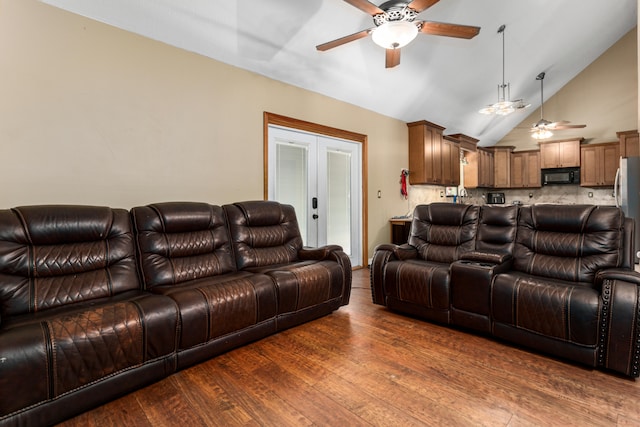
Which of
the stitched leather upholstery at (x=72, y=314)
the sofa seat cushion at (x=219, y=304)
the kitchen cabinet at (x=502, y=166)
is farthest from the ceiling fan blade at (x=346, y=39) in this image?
the kitchen cabinet at (x=502, y=166)

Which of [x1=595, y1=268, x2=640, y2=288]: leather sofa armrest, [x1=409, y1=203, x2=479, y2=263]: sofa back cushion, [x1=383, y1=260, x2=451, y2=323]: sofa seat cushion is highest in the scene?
[x1=409, y1=203, x2=479, y2=263]: sofa back cushion

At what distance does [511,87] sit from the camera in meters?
6.79

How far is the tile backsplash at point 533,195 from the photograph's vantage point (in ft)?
22.5

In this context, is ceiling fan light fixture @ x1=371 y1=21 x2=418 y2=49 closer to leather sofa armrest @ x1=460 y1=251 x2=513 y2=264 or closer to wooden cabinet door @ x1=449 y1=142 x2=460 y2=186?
leather sofa armrest @ x1=460 y1=251 x2=513 y2=264

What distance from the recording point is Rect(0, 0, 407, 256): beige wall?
246 centimetres

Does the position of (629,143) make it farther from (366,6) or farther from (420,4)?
(366,6)

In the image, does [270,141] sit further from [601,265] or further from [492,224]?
[601,265]

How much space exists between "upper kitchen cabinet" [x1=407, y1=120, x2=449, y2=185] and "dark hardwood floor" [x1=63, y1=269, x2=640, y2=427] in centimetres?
412

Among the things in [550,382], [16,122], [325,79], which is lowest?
[550,382]

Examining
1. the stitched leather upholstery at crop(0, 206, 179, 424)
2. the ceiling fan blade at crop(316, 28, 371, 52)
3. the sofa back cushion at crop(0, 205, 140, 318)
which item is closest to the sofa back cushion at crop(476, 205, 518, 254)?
the ceiling fan blade at crop(316, 28, 371, 52)

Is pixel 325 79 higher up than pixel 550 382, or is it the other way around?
pixel 325 79

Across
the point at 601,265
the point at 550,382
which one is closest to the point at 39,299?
the point at 550,382

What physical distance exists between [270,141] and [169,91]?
1.33m

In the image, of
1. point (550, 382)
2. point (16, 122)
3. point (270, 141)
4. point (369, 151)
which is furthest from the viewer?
point (369, 151)
